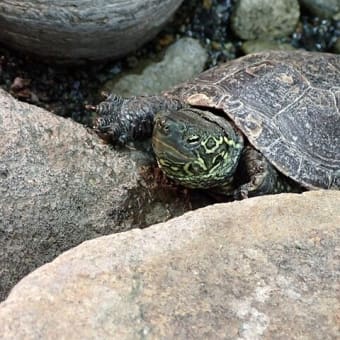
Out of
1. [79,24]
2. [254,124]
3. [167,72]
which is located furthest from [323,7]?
[79,24]

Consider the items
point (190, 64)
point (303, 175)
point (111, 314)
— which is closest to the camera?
point (111, 314)

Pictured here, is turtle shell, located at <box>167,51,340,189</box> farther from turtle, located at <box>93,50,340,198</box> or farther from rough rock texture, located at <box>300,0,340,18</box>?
rough rock texture, located at <box>300,0,340,18</box>

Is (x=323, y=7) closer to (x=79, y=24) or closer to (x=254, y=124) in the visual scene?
(x=254, y=124)

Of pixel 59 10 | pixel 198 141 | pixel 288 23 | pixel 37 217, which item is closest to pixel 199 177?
pixel 198 141

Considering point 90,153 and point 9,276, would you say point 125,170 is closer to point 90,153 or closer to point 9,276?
point 90,153

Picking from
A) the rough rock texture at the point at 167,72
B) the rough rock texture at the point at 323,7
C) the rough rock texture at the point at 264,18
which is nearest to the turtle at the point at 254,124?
the rough rock texture at the point at 167,72

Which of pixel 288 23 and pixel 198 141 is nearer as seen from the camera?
pixel 198 141
